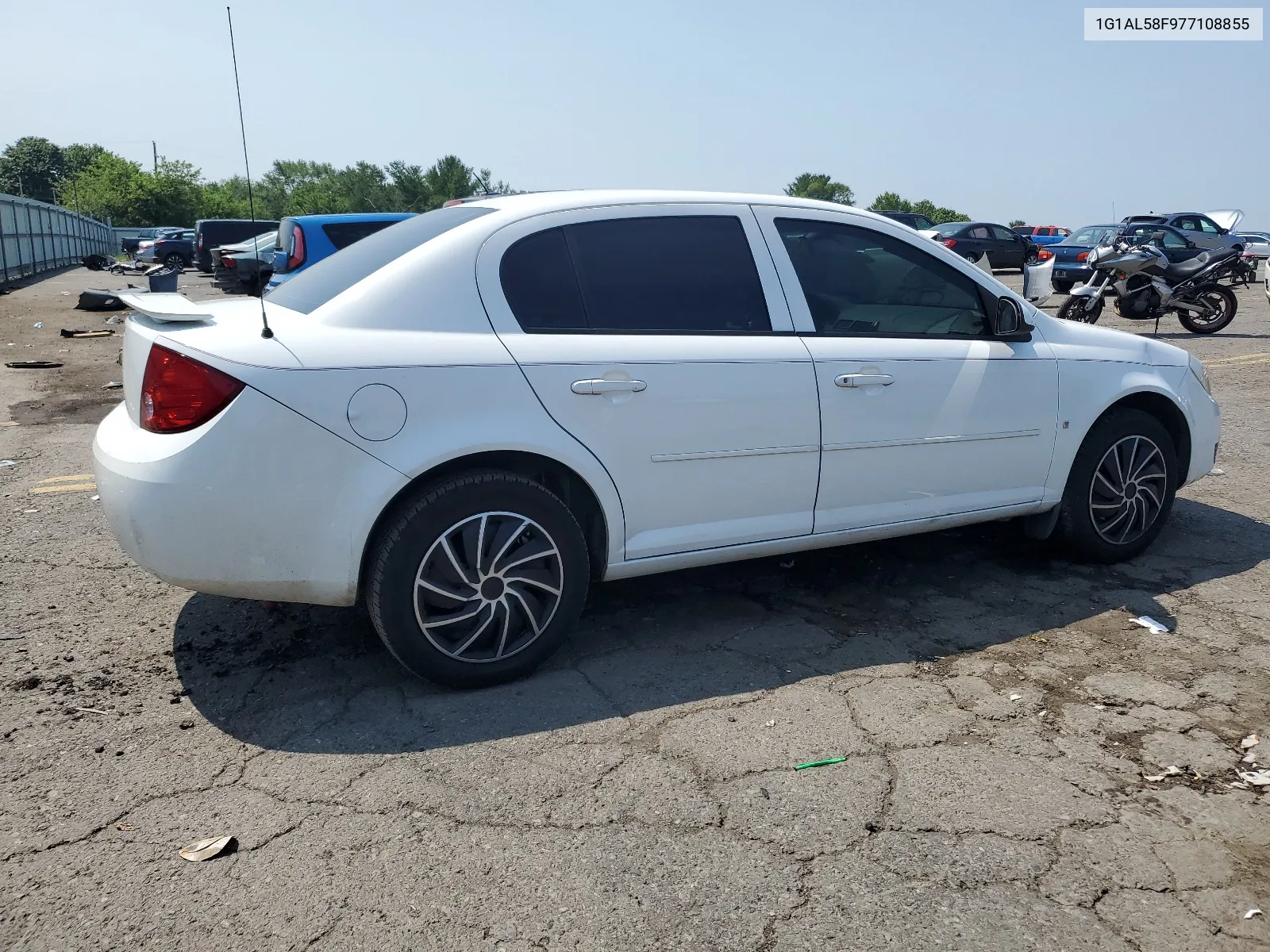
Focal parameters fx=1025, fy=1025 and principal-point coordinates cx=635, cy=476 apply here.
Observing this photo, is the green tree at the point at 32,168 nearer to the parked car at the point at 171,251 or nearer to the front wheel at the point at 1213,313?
the parked car at the point at 171,251

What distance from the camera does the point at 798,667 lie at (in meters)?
3.76

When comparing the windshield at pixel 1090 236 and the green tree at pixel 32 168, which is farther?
the green tree at pixel 32 168

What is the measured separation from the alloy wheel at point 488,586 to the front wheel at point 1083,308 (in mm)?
13171

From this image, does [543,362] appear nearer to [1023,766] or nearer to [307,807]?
[307,807]

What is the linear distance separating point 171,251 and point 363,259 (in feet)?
130

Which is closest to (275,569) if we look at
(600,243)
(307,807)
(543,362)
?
(307,807)

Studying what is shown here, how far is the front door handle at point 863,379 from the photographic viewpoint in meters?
3.97

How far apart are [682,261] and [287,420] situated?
1.58m

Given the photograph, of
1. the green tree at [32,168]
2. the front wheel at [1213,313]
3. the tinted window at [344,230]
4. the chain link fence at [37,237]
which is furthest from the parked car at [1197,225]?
the green tree at [32,168]

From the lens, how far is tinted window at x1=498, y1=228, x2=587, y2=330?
354cm

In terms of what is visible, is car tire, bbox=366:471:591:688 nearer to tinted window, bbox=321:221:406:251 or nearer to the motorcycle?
tinted window, bbox=321:221:406:251

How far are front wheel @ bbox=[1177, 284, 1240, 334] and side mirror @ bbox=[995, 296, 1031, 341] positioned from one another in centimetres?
1192

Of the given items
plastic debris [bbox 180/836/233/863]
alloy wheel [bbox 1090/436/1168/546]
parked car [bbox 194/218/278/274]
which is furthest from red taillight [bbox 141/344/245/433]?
parked car [bbox 194/218/278/274]

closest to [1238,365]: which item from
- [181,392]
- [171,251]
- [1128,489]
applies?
[1128,489]
